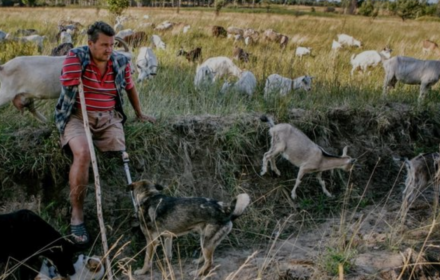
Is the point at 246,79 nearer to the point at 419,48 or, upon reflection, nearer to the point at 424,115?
the point at 424,115

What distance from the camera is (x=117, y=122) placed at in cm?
468

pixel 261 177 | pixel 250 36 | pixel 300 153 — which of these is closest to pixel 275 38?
pixel 250 36

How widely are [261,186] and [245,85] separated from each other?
2.21 meters

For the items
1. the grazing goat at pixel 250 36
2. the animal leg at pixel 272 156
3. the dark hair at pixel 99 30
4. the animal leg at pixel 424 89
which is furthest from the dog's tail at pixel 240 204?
the grazing goat at pixel 250 36

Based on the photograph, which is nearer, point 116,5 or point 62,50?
point 62,50

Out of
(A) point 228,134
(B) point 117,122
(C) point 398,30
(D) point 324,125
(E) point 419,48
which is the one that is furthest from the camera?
(C) point 398,30

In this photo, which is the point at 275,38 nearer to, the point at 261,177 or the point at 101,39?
the point at 261,177

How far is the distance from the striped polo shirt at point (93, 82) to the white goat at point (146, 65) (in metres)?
3.29

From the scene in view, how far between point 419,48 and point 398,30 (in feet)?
19.0

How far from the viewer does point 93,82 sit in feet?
14.3

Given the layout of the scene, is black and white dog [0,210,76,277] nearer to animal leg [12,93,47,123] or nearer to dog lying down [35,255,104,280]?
dog lying down [35,255,104,280]

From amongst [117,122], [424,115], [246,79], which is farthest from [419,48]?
[117,122]

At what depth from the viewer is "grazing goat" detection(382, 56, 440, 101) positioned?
28.2ft

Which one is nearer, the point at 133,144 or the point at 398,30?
the point at 133,144
